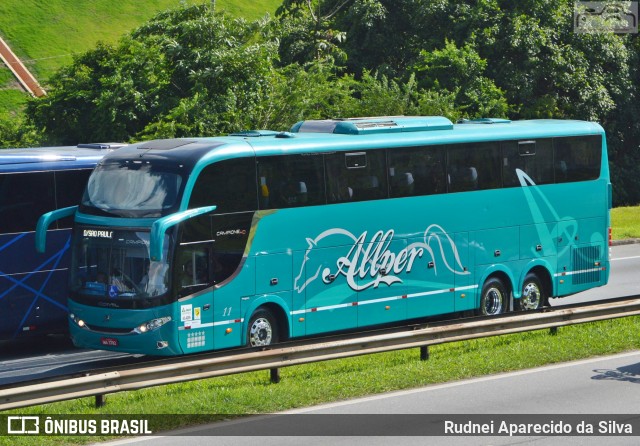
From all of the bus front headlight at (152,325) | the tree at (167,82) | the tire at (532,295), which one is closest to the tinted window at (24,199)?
the bus front headlight at (152,325)

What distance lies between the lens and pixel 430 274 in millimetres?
19750

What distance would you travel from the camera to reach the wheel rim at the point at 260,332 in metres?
17.2

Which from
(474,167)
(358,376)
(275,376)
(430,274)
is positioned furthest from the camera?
(474,167)

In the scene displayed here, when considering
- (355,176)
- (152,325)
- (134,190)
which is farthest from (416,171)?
(152,325)

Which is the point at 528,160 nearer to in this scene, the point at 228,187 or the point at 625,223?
the point at 228,187

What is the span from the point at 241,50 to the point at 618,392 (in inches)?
905

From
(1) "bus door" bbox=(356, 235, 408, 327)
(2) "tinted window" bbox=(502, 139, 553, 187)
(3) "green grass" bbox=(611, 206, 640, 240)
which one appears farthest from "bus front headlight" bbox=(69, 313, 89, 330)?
(3) "green grass" bbox=(611, 206, 640, 240)

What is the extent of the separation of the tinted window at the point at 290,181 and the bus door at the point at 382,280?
155cm

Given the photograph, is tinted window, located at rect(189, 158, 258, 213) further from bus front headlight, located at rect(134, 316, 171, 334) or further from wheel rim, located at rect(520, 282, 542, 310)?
wheel rim, located at rect(520, 282, 542, 310)

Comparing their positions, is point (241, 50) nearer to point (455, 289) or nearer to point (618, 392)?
point (455, 289)

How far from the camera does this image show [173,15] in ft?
122

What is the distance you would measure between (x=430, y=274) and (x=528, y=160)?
3.41 metres

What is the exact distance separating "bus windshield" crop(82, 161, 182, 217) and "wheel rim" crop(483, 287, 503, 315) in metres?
7.68

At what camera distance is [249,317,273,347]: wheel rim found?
1717 centimetres
